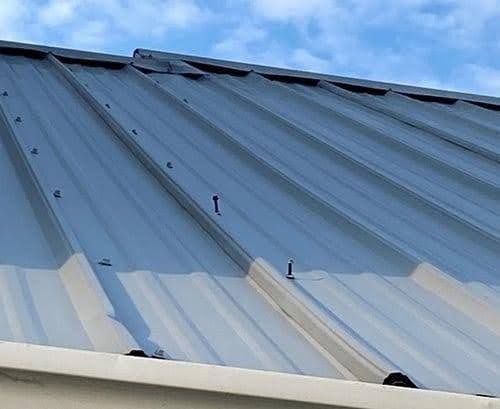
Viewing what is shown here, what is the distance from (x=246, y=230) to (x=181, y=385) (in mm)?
1172

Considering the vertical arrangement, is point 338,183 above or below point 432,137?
below

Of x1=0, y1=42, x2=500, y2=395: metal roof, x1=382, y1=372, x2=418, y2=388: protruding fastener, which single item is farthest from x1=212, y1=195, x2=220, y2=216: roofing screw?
x1=382, y1=372, x2=418, y2=388: protruding fastener

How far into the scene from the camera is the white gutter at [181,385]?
44.9 inches

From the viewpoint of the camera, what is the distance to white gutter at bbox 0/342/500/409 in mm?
1140

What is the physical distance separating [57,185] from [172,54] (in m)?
2.83

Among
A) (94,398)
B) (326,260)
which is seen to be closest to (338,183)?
(326,260)

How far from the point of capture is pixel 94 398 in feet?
3.82

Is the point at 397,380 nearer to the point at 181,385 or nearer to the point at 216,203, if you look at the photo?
the point at 181,385

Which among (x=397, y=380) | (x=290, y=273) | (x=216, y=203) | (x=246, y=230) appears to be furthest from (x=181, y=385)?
(x=216, y=203)

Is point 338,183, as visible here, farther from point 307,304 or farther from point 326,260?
point 307,304

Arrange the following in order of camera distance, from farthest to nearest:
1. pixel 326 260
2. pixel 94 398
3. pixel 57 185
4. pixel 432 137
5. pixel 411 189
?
pixel 432 137 → pixel 411 189 → pixel 57 185 → pixel 326 260 → pixel 94 398

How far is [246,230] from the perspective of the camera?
2299 mm

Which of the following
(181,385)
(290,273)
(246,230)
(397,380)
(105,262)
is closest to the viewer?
(181,385)

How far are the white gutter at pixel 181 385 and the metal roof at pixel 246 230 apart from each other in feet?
0.78
